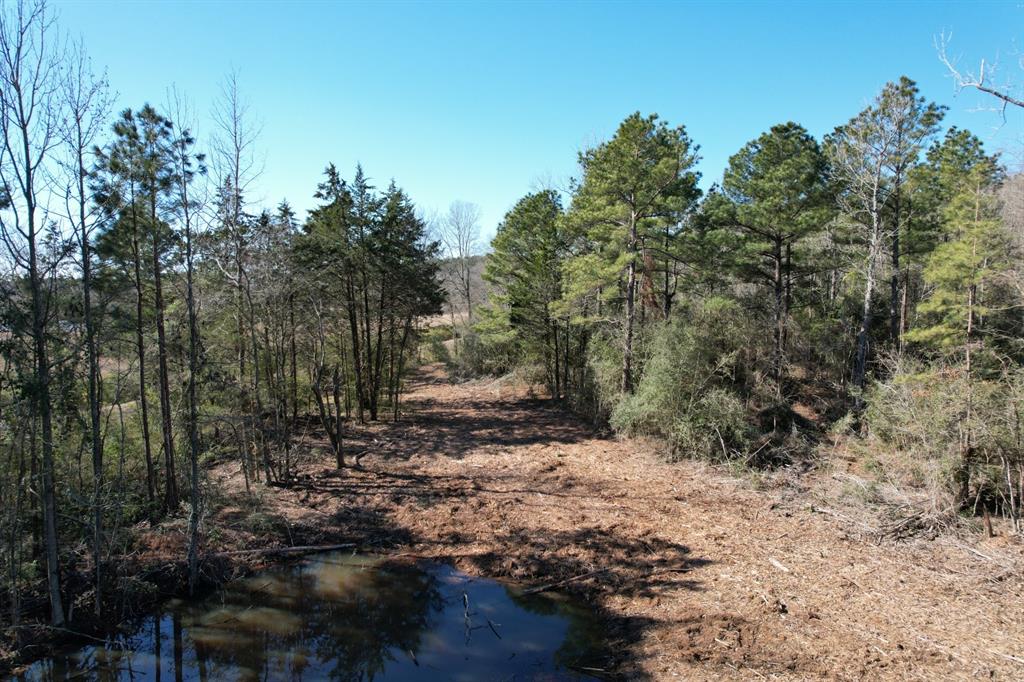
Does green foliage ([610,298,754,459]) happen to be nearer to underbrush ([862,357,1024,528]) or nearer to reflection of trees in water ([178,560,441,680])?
underbrush ([862,357,1024,528])

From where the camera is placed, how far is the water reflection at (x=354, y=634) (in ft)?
22.8

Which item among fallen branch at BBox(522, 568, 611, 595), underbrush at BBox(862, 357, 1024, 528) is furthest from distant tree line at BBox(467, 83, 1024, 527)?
fallen branch at BBox(522, 568, 611, 595)

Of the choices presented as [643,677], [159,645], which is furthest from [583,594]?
[159,645]

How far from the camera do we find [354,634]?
7848 millimetres

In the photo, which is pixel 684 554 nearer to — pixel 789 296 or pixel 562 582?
pixel 562 582

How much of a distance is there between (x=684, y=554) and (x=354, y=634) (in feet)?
17.4

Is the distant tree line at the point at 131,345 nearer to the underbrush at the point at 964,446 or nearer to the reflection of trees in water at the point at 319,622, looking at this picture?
the reflection of trees in water at the point at 319,622

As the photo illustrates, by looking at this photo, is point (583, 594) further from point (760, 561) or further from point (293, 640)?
point (293, 640)

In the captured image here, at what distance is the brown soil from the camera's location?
634 centimetres

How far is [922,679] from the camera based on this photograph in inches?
225

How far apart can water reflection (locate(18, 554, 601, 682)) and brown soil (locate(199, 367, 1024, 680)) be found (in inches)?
25.7

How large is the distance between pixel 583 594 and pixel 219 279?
1017 cm

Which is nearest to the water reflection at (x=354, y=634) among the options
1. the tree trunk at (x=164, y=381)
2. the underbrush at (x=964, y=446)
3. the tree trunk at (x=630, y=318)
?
the tree trunk at (x=164, y=381)

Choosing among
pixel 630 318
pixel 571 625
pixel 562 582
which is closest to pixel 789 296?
pixel 630 318
